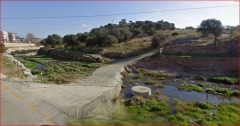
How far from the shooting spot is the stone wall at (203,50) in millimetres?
38062

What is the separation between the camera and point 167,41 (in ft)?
160

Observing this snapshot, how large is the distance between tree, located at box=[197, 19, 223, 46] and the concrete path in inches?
1280

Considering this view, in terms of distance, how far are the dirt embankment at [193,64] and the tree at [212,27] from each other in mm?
9086

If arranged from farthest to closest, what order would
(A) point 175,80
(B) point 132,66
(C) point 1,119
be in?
(B) point 132,66 < (A) point 175,80 < (C) point 1,119

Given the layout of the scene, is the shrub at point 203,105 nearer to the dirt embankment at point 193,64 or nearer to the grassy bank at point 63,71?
the grassy bank at point 63,71

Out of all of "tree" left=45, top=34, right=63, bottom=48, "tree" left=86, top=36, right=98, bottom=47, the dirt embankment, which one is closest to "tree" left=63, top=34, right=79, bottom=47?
→ "tree" left=86, top=36, right=98, bottom=47

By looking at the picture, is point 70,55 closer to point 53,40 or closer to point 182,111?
point 53,40

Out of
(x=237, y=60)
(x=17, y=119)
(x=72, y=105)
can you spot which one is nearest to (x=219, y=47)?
(x=237, y=60)

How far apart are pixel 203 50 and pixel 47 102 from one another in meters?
33.3

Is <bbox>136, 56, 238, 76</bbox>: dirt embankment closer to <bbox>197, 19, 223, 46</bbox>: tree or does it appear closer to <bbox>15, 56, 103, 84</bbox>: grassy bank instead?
<bbox>15, 56, 103, 84</bbox>: grassy bank

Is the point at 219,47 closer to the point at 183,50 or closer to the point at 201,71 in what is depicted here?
the point at 183,50

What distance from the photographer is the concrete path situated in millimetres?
10250

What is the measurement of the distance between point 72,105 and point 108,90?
17.4ft

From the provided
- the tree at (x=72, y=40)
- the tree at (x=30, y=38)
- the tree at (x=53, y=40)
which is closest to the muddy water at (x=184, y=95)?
the tree at (x=72, y=40)
